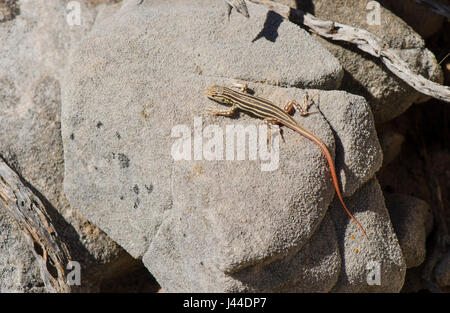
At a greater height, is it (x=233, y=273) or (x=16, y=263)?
(x=233, y=273)

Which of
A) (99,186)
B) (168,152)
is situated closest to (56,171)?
(99,186)

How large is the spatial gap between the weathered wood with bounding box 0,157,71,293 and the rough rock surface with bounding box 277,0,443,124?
12.4 feet

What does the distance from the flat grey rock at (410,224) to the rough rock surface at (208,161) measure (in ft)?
1.77

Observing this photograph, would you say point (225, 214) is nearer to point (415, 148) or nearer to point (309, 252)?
point (309, 252)

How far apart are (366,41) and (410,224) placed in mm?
2232

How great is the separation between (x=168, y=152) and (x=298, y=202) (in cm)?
135

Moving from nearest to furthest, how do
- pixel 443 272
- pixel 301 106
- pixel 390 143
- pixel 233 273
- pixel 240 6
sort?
pixel 233 273 < pixel 301 106 < pixel 240 6 < pixel 443 272 < pixel 390 143

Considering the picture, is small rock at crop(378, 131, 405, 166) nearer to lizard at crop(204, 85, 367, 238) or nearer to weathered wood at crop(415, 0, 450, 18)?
weathered wood at crop(415, 0, 450, 18)

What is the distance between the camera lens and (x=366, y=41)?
5340 millimetres

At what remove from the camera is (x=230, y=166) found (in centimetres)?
425

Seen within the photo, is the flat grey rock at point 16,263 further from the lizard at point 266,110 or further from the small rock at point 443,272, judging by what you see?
the small rock at point 443,272

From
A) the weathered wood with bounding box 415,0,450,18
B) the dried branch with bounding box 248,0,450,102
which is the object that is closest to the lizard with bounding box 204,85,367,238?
the dried branch with bounding box 248,0,450,102

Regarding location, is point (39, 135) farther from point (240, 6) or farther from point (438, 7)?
point (438, 7)

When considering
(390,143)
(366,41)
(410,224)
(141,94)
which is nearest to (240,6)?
(141,94)
